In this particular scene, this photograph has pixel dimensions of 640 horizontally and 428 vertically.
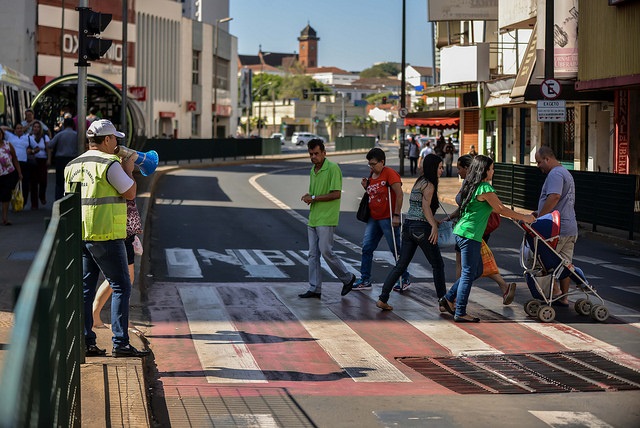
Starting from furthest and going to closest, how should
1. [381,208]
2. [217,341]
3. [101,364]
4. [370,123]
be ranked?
[370,123]
[381,208]
[217,341]
[101,364]

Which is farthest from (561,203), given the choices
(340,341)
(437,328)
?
(340,341)

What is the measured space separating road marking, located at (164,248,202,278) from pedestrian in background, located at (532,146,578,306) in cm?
501

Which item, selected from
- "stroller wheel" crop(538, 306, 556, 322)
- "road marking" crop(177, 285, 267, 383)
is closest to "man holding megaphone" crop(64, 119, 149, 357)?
"road marking" crop(177, 285, 267, 383)

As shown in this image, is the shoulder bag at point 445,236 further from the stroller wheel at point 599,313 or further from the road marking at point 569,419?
the road marking at point 569,419

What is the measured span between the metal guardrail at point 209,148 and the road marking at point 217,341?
36668 mm

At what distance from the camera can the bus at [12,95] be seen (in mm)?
28312

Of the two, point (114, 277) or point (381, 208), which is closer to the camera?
point (114, 277)

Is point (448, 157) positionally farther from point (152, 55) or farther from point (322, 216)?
point (322, 216)

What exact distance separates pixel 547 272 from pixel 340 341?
260 centimetres

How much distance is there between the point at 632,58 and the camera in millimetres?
25984

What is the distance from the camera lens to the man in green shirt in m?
12.6

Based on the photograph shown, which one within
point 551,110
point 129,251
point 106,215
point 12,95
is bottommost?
point 129,251

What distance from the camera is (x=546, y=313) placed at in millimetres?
11109

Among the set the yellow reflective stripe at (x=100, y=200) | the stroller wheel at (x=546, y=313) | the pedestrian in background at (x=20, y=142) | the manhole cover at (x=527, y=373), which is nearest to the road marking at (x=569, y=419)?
the manhole cover at (x=527, y=373)
